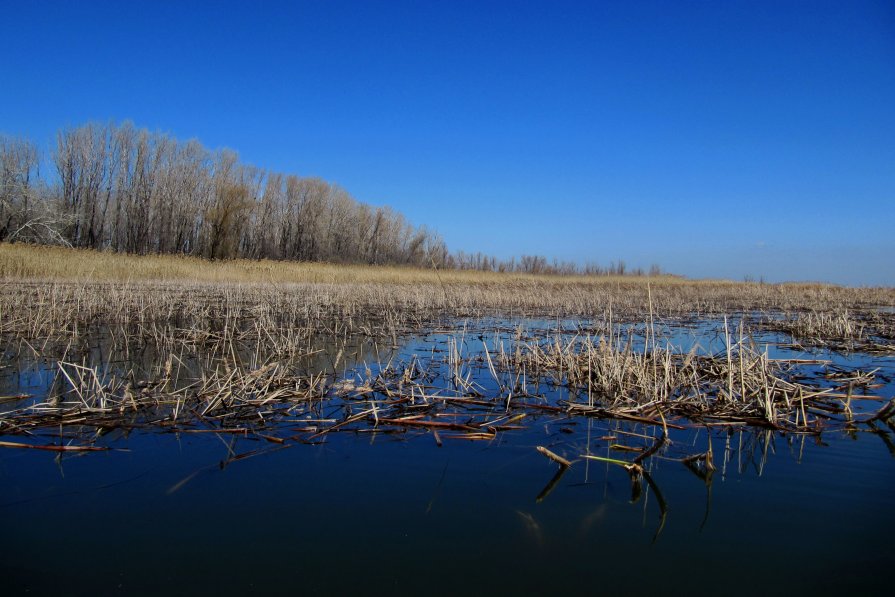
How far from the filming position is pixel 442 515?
2.14m

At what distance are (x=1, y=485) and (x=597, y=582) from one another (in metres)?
2.46

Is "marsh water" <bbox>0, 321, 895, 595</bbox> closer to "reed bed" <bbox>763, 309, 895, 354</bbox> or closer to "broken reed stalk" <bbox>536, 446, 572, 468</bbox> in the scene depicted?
"broken reed stalk" <bbox>536, 446, 572, 468</bbox>

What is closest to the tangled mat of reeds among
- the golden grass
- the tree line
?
the golden grass

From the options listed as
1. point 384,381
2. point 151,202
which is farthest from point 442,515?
point 151,202

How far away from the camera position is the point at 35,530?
1944 mm

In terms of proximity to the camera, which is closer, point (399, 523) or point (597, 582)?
point (597, 582)

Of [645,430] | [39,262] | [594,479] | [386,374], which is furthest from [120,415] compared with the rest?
[39,262]

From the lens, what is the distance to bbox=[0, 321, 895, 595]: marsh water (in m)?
1.72

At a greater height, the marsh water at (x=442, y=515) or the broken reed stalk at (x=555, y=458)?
the broken reed stalk at (x=555, y=458)

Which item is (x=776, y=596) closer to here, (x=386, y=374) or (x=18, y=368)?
(x=386, y=374)

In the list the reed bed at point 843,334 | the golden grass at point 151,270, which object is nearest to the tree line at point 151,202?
Answer: the golden grass at point 151,270

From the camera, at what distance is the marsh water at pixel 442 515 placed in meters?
1.72

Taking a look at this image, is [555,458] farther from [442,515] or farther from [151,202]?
[151,202]

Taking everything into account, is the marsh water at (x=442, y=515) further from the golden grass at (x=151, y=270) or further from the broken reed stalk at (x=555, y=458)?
the golden grass at (x=151, y=270)
